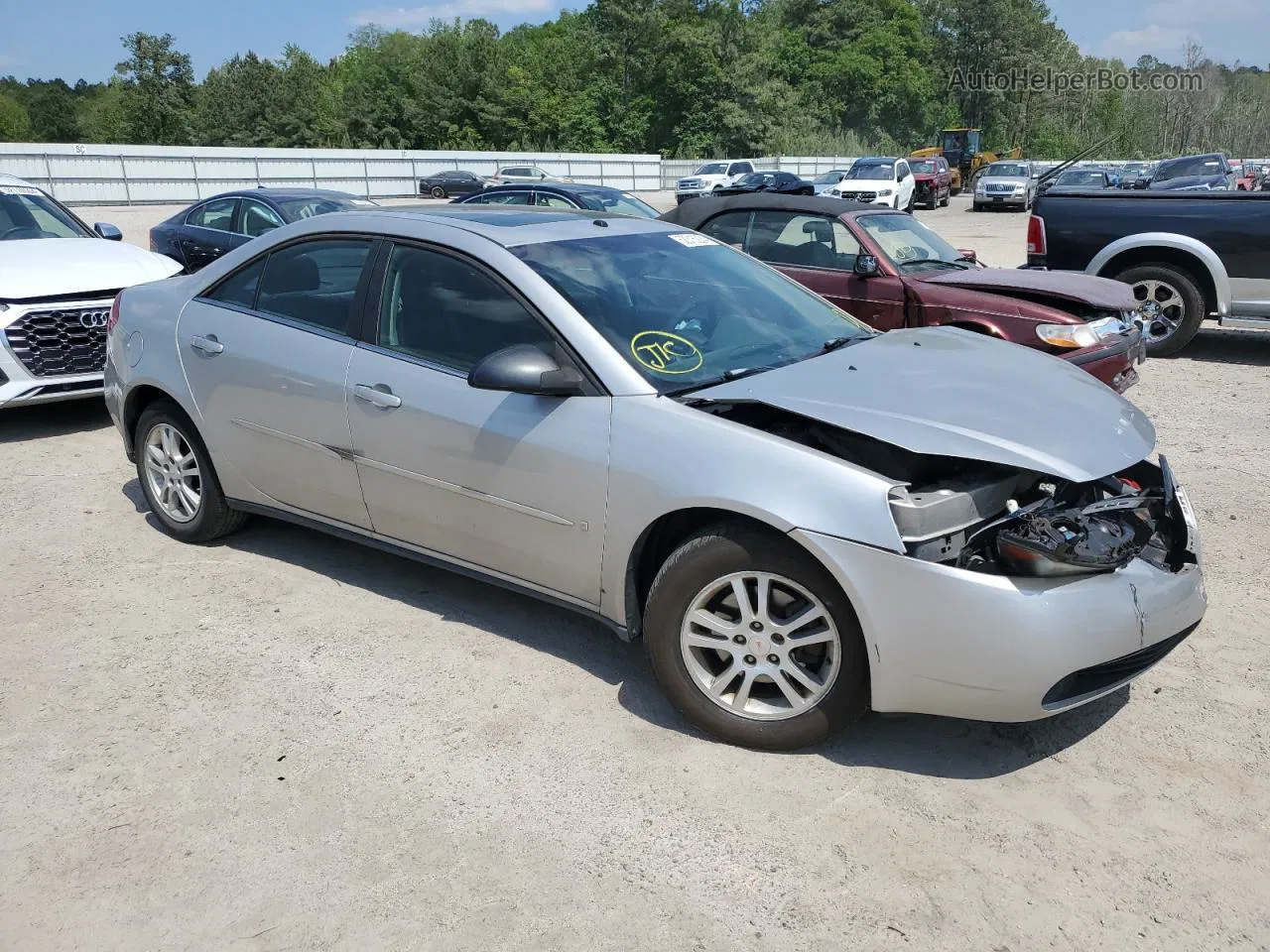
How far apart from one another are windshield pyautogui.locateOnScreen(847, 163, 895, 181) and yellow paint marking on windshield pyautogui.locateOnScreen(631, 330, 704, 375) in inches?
1140

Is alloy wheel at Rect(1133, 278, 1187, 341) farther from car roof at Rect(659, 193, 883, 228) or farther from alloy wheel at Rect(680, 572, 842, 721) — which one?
alloy wheel at Rect(680, 572, 842, 721)

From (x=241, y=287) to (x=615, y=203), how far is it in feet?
30.4

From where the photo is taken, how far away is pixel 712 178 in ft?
128

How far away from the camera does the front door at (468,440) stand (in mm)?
3580

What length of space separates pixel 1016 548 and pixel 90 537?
14.9ft

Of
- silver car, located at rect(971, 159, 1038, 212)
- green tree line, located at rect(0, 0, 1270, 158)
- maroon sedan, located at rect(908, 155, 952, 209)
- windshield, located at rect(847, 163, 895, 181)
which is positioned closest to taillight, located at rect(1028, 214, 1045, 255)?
windshield, located at rect(847, 163, 895, 181)

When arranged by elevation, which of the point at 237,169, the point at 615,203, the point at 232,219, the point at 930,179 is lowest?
the point at 237,169

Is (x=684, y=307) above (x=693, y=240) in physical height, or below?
below

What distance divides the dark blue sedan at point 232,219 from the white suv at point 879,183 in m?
20.4

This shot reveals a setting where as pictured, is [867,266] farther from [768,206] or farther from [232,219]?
[232,219]

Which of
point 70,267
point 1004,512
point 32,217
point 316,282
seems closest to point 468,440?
point 316,282

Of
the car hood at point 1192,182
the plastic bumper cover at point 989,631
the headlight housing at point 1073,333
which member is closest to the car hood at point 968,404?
the plastic bumper cover at point 989,631

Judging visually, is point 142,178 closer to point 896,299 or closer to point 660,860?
point 896,299

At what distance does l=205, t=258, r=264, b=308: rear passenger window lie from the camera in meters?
4.68
